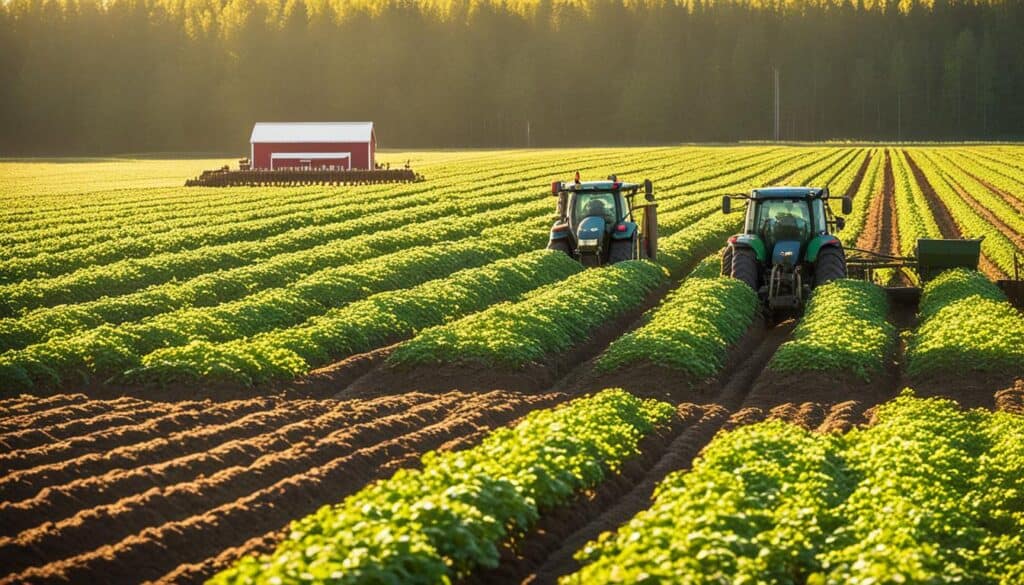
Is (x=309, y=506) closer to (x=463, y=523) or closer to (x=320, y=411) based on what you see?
(x=463, y=523)

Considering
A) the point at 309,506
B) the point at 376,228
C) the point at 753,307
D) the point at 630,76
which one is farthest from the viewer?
the point at 630,76

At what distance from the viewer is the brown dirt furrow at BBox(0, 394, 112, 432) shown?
14469mm

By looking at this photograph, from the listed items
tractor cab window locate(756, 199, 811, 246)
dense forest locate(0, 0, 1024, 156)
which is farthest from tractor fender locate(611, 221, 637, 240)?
dense forest locate(0, 0, 1024, 156)

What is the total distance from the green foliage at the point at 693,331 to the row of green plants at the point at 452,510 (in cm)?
414

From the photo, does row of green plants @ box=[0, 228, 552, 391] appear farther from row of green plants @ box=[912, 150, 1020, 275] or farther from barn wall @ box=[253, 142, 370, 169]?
barn wall @ box=[253, 142, 370, 169]

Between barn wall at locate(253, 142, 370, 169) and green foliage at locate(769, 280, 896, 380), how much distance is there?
49.3 meters

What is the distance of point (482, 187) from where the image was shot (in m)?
55.1

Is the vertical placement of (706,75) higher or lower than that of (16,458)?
higher

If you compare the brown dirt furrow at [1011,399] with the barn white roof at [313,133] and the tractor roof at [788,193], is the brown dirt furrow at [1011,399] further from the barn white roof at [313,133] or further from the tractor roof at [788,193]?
the barn white roof at [313,133]

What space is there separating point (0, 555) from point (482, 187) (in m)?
45.5

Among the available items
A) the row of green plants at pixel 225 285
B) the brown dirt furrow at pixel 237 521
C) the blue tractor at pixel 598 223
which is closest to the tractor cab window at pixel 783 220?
the blue tractor at pixel 598 223

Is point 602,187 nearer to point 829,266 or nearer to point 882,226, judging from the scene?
point 829,266

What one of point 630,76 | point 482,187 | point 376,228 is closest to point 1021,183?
point 482,187

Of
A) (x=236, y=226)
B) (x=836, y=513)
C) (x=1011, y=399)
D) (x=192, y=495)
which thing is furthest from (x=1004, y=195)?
(x=192, y=495)
